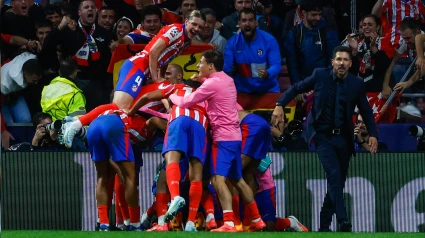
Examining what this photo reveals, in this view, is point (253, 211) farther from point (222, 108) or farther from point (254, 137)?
point (222, 108)

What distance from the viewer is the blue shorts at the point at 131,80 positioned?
35.0ft

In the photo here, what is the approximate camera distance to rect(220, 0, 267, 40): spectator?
13578 mm

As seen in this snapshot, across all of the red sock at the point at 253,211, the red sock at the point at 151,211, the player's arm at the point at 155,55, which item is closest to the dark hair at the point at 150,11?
the player's arm at the point at 155,55

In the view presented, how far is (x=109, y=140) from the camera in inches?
386

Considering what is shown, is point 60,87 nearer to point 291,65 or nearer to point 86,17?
point 86,17

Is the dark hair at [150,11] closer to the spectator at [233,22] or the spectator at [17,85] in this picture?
the spectator at [233,22]

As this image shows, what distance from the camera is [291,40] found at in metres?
13.1

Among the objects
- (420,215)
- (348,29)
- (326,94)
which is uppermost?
(348,29)

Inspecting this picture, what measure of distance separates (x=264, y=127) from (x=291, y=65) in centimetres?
283

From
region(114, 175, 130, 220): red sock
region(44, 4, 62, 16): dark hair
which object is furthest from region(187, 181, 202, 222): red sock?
region(44, 4, 62, 16): dark hair

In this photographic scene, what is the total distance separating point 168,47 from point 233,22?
293 cm

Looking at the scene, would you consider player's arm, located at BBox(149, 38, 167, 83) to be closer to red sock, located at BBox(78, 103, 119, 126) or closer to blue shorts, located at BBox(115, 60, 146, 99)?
blue shorts, located at BBox(115, 60, 146, 99)

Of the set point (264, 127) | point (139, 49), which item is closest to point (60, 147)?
point (139, 49)

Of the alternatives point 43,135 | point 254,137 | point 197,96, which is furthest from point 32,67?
point 197,96
